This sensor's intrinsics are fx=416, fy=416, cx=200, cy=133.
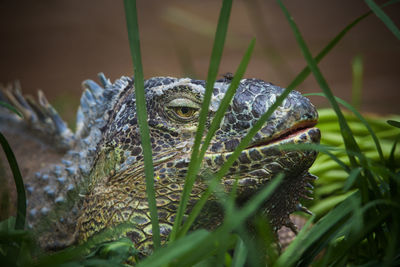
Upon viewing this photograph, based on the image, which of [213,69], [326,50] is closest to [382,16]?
[326,50]

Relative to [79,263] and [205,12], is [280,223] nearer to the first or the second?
[79,263]

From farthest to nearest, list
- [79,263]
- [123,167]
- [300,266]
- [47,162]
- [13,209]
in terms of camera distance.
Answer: [47,162], [13,209], [123,167], [300,266], [79,263]

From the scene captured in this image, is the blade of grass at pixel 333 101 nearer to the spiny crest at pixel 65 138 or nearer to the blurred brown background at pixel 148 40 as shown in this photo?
the spiny crest at pixel 65 138

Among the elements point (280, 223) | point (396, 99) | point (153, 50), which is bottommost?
point (280, 223)

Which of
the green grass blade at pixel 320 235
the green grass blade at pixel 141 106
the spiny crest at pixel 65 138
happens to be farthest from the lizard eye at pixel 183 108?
the green grass blade at pixel 320 235

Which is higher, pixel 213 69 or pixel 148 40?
pixel 148 40

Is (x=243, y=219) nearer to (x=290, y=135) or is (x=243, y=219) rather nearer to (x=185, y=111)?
(x=290, y=135)

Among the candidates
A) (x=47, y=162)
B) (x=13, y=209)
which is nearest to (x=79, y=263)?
(x=13, y=209)

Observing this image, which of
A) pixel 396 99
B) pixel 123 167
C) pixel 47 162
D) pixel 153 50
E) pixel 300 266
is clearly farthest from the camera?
pixel 153 50
